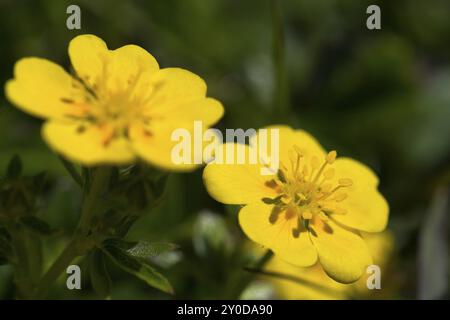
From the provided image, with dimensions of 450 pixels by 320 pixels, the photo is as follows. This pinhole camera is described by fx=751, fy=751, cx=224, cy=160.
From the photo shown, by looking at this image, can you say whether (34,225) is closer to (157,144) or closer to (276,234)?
(157,144)

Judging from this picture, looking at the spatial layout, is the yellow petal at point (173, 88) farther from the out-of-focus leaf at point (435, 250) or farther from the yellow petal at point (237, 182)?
the out-of-focus leaf at point (435, 250)

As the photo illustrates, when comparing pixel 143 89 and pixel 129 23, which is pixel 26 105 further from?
pixel 129 23

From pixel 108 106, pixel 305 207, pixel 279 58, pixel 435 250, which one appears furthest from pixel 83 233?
pixel 435 250

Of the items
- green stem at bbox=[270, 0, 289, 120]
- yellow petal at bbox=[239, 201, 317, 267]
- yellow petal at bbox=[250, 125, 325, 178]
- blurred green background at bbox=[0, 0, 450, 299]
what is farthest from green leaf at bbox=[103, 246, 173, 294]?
green stem at bbox=[270, 0, 289, 120]

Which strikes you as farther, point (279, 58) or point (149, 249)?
point (279, 58)

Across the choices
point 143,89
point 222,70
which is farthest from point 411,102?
point 143,89

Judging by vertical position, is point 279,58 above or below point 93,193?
above
